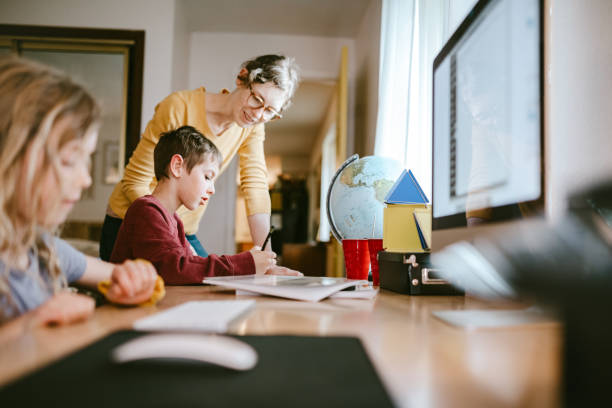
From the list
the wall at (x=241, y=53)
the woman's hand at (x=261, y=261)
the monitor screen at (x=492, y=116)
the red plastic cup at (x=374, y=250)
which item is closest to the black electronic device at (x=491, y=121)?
the monitor screen at (x=492, y=116)

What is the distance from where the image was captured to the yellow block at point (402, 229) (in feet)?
3.51

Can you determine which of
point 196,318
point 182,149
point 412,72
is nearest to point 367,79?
point 412,72

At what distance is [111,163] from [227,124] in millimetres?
1959

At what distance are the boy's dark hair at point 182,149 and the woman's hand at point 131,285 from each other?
28.6 inches

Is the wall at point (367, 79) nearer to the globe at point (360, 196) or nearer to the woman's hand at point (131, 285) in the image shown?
the globe at point (360, 196)

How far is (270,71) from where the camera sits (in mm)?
1613

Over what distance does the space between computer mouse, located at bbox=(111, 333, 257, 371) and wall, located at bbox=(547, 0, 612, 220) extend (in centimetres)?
66

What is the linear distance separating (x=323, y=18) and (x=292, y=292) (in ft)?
9.70

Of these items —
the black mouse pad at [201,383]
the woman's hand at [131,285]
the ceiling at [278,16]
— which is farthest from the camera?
the ceiling at [278,16]

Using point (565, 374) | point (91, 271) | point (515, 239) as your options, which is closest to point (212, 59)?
point (91, 271)

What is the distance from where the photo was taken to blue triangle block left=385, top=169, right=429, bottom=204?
1.09 meters

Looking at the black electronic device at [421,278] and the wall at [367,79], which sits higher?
the wall at [367,79]

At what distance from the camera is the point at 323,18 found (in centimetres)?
327

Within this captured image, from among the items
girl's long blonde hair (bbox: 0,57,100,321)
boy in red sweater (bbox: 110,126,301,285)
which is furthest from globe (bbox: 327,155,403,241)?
girl's long blonde hair (bbox: 0,57,100,321)
